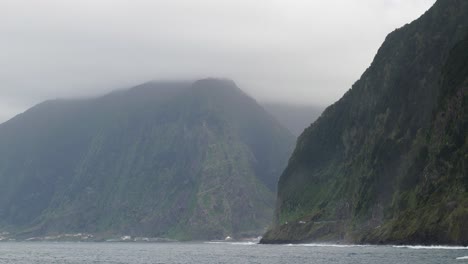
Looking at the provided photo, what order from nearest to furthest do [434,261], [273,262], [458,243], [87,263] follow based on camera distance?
[434,261] < [273,262] < [87,263] < [458,243]

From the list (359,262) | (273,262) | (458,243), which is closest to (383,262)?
(359,262)

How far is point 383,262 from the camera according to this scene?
472 ft

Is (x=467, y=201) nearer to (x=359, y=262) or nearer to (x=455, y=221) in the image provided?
(x=455, y=221)

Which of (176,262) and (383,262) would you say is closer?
(383,262)

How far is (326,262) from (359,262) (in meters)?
9.63

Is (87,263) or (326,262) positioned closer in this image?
(326,262)

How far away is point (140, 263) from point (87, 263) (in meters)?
13.7

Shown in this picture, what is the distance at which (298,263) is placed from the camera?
158 metres

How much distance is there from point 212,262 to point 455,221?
6955cm

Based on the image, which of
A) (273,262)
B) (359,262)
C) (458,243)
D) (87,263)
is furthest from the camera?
(458,243)

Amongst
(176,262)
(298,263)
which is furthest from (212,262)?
(298,263)

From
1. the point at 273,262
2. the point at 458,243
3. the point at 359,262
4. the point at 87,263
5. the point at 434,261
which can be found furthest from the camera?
the point at 458,243

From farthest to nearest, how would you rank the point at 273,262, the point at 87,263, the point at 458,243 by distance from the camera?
1. the point at 458,243
2. the point at 87,263
3. the point at 273,262

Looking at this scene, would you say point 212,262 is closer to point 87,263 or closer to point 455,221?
point 87,263
